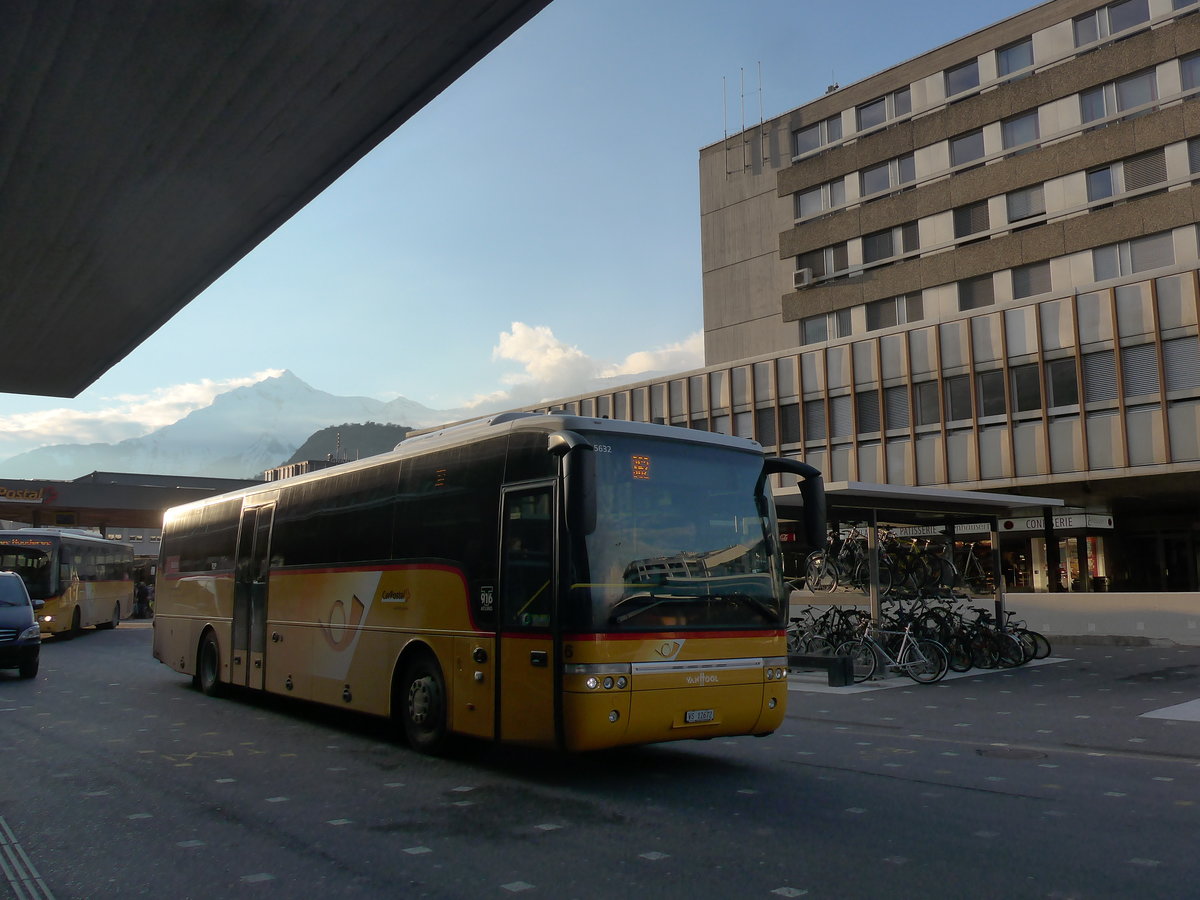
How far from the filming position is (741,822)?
24.0 ft

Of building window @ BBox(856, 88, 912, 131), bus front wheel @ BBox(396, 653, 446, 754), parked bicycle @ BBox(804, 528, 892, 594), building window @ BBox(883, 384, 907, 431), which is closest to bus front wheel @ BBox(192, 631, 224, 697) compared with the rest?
bus front wheel @ BBox(396, 653, 446, 754)

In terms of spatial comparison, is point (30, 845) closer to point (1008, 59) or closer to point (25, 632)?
point (25, 632)

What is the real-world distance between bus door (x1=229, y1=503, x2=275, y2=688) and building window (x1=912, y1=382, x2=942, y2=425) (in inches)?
1063

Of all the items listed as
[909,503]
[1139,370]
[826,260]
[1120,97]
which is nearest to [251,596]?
[909,503]

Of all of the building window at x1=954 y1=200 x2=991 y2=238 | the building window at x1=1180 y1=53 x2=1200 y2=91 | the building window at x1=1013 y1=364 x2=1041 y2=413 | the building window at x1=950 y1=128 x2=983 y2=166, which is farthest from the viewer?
the building window at x1=950 y1=128 x2=983 y2=166

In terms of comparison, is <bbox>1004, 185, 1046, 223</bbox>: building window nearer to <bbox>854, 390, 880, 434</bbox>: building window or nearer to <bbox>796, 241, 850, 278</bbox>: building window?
<bbox>796, 241, 850, 278</bbox>: building window

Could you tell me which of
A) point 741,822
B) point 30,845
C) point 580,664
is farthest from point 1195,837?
point 30,845

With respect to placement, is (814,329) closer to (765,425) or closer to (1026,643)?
(765,425)

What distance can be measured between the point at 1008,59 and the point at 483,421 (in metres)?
38.8

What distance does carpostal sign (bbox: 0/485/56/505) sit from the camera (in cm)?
4667

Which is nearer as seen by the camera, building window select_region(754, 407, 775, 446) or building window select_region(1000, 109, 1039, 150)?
building window select_region(1000, 109, 1039, 150)

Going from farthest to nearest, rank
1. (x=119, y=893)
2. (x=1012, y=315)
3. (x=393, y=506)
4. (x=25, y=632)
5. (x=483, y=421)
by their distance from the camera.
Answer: (x=1012, y=315)
(x=25, y=632)
(x=393, y=506)
(x=483, y=421)
(x=119, y=893)

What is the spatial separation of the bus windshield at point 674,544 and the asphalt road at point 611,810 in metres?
1.46

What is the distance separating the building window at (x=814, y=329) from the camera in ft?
154
